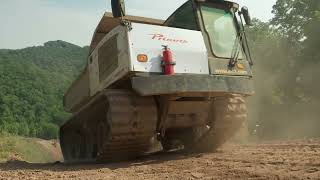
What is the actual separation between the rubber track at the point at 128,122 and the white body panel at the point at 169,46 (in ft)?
1.68

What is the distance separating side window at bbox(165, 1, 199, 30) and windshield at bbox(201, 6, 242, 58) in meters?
0.19

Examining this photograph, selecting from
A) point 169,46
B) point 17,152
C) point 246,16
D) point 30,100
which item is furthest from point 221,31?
point 30,100

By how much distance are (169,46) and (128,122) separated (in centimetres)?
134

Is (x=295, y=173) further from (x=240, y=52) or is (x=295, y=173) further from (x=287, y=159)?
(x=240, y=52)

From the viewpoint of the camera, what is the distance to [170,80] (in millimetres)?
7059

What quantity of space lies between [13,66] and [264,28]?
108 ft

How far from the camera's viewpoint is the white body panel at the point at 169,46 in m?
7.17

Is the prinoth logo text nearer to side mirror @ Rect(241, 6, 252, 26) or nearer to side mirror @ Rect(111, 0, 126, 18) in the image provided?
side mirror @ Rect(111, 0, 126, 18)

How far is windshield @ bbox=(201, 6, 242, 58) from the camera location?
810 cm

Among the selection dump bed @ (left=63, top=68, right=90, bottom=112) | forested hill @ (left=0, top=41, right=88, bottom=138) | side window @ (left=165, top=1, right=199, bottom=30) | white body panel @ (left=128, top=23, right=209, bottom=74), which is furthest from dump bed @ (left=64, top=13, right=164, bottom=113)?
forested hill @ (left=0, top=41, right=88, bottom=138)

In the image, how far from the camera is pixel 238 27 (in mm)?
8609

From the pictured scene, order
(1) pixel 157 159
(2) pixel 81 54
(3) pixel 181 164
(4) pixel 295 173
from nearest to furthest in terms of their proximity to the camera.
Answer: (4) pixel 295 173
(3) pixel 181 164
(1) pixel 157 159
(2) pixel 81 54

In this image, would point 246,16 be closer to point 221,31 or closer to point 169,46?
point 221,31

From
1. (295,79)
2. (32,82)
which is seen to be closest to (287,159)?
(295,79)
